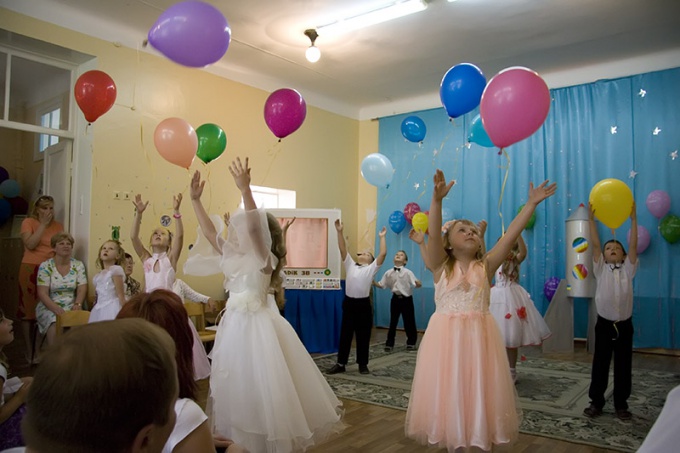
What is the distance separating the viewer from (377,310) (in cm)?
880

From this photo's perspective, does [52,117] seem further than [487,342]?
Yes

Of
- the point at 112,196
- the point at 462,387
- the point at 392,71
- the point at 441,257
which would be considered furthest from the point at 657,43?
the point at 112,196

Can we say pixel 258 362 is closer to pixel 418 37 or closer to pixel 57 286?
pixel 57 286

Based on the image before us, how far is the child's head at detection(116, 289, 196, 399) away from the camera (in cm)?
148

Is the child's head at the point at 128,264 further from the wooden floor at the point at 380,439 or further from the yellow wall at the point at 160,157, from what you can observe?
the wooden floor at the point at 380,439

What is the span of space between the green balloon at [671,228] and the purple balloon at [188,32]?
5.58m

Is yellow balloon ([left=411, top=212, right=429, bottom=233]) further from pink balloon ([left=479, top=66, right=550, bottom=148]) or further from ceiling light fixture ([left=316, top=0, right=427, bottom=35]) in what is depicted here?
pink balloon ([left=479, top=66, right=550, bottom=148])

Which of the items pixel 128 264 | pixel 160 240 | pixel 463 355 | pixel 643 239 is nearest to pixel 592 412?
pixel 463 355

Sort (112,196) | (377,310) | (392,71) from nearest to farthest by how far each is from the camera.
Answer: (112,196) → (392,71) → (377,310)

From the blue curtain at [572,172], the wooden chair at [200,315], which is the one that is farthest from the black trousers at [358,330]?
the blue curtain at [572,172]

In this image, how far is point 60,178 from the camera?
231 inches

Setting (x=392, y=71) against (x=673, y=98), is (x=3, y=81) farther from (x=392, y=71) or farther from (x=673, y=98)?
(x=673, y=98)

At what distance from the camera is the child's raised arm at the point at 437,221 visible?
268 cm

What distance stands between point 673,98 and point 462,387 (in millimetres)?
5772
